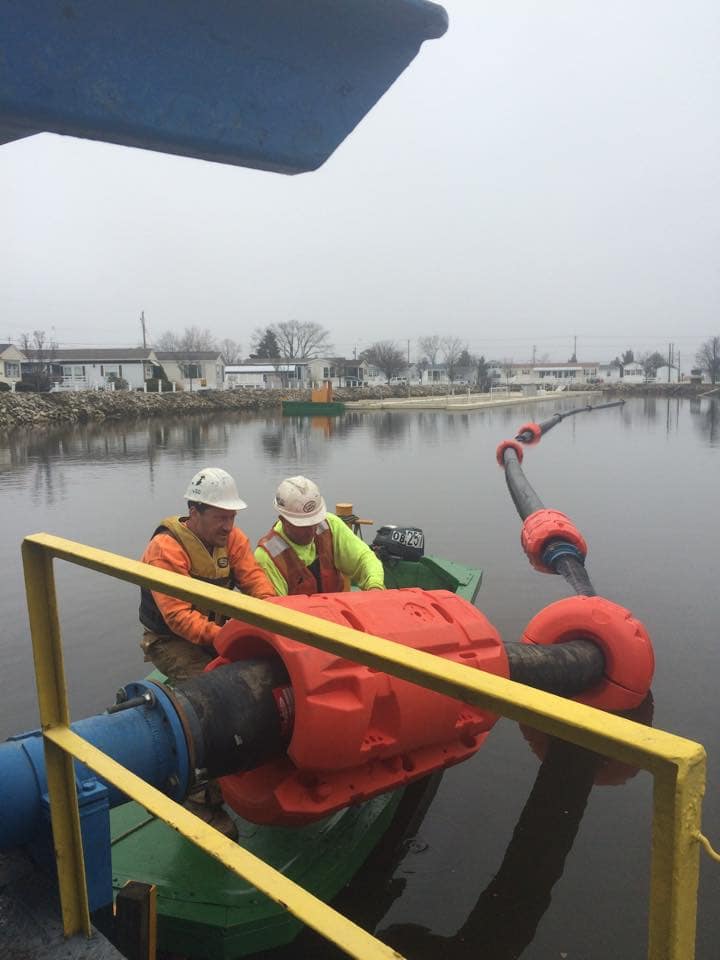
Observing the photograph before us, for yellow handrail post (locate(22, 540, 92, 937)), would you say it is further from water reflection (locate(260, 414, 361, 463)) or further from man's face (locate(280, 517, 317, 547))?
water reflection (locate(260, 414, 361, 463))

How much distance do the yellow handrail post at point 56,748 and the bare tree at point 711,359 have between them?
102768mm

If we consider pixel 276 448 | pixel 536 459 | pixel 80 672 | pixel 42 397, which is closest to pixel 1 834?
pixel 80 672

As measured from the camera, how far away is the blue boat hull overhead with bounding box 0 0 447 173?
1328 mm

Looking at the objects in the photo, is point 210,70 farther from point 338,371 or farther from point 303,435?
point 338,371

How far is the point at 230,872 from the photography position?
2.96 meters

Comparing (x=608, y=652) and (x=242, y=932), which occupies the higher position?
(x=608, y=652)

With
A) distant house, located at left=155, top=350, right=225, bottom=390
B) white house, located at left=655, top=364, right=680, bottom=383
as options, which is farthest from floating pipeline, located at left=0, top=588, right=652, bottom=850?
white house, located at left=655, top=364, right=680, bottom=383

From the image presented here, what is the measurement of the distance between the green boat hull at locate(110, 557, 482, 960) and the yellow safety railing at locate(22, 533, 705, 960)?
86cm

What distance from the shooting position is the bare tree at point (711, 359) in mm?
95375

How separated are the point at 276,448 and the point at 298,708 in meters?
20.5

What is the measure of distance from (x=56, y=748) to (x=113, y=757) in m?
0.18

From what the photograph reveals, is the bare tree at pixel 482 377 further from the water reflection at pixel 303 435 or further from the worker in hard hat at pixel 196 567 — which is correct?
the worker in hard hat at pixel 196 567

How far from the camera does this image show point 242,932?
8.79ft

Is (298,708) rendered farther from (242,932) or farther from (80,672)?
(80,672)
